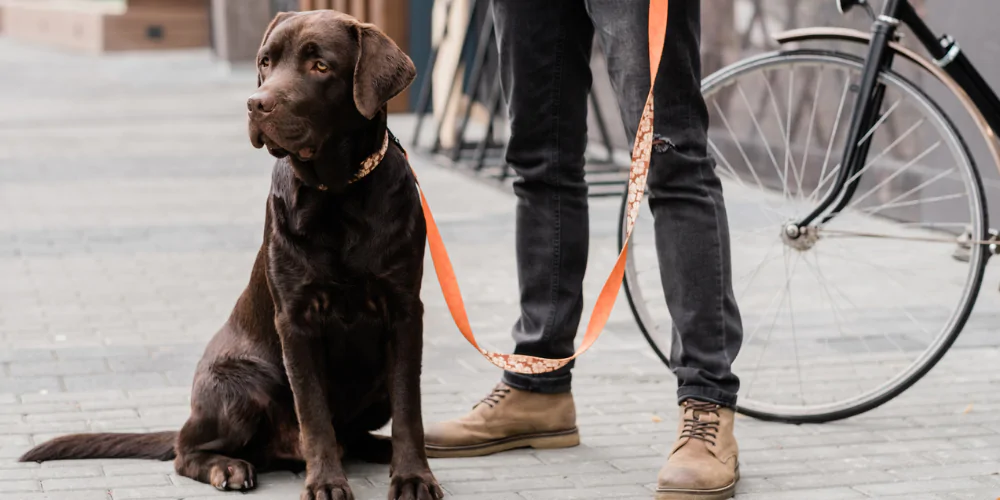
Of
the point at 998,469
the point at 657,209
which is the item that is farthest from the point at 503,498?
the point at 998,469

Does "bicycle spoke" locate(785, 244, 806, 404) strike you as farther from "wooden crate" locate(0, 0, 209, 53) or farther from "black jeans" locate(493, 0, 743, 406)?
"wooden crate" locate(0, 0, 209, 53)

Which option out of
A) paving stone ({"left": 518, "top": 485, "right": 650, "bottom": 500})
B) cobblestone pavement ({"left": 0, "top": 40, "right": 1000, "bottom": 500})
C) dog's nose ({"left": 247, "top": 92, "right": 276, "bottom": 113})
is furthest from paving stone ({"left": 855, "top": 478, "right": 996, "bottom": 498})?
dog's nose ({"left": 247, "top": 92, "right": 276, "bottom": 113})

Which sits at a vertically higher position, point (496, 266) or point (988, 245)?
point (988, 245)

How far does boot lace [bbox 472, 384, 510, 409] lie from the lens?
371 centimetres

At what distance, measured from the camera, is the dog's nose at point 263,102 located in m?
2.88

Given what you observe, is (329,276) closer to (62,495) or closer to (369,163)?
(369,163)

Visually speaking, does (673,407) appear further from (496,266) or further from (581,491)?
(496,266)

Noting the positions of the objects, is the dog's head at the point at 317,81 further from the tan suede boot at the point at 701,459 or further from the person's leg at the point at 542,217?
the tan suede boot at the point at 701,459

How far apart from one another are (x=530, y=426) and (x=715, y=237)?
2.48 feet

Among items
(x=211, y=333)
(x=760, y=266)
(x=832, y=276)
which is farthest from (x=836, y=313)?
(x=211, y=333)

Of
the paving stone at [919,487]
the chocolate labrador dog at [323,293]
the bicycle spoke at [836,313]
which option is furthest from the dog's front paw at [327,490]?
the bicycle spoke at [836,313]

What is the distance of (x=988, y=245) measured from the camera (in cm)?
367

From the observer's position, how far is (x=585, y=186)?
3666mm

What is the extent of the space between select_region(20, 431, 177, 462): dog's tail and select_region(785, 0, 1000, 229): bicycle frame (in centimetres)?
185
